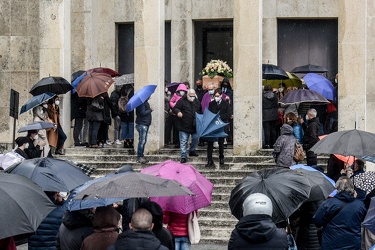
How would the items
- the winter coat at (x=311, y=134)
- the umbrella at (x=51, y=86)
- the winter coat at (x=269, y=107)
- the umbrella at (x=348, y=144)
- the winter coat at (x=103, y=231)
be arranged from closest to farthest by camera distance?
the winter coat at (x=103, y=231) → the umbrella at (x=348, y=144) → the winter coat at (x=311, y=134) → the winter coat at (x=269, y=107) → the umbrella at (x=51, y=86)

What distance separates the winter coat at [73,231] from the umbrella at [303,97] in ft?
41.7

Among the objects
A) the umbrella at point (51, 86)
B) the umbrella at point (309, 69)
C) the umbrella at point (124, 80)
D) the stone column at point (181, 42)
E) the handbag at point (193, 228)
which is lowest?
the handbag at point (193, 228)

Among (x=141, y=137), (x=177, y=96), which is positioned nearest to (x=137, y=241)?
(x=141, y=137)

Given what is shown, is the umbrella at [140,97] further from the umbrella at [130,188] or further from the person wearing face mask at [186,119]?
the umbrella at [130,188]

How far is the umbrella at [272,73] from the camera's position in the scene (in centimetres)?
2644

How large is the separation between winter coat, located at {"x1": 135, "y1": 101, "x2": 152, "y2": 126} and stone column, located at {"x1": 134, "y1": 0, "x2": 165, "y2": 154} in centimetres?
101

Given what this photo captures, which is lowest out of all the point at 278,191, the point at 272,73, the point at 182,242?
the point at 182,242

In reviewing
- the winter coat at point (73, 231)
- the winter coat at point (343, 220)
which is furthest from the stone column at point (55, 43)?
the winter coat at point (73, 231)

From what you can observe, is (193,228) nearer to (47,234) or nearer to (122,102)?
(47,234)

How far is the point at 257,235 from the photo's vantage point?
9359 millimetres

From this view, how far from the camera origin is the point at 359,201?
13.2 meters

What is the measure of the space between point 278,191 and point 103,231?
11.0 ft

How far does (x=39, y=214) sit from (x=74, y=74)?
17.2 meters

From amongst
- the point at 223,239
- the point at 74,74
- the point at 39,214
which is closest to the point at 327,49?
the point at 74,74
